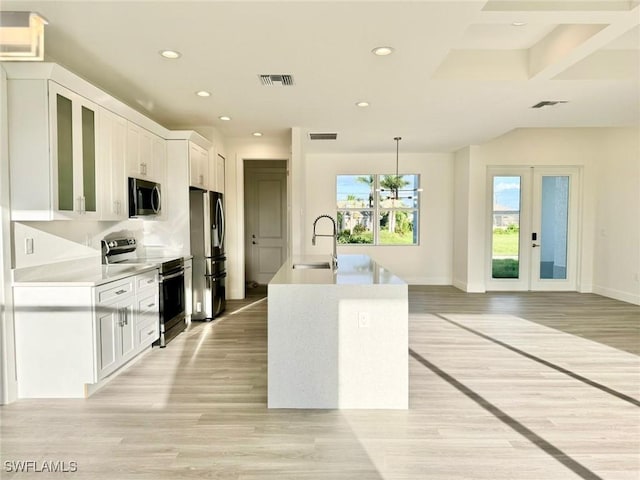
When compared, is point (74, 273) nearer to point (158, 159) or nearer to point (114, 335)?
point (114, 335)

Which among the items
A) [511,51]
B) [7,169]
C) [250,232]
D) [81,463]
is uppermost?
[511,51]

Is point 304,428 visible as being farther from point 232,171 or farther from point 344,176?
point 344,176

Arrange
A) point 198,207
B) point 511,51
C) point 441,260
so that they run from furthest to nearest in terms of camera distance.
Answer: point 441,260 → point 198,207 → point 511,51

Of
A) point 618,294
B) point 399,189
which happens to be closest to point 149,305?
point 399,189

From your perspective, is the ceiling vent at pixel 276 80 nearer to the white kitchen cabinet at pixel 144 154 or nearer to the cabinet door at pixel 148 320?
the white kitchen cabinet at pixel 144 154

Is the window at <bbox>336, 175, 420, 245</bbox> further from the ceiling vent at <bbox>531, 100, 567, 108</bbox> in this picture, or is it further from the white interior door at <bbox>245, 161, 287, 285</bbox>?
the ceiling vent at <bbox>531, 100, 567, 108</bbox>

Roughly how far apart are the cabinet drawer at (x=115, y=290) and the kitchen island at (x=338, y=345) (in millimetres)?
1371

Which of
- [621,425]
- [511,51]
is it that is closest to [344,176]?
[511,51]

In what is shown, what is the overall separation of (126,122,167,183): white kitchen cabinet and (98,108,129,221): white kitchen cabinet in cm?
12

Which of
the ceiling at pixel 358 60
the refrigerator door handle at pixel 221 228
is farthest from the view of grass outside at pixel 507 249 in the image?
the refrigerator door handle at pixel 221 228

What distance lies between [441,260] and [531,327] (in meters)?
3.24

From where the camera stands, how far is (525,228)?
7160mm

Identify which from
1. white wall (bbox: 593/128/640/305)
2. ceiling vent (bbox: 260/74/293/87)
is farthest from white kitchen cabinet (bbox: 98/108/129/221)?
white wall (bbox: 593/128/640/305)

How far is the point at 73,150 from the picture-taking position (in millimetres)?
3006
